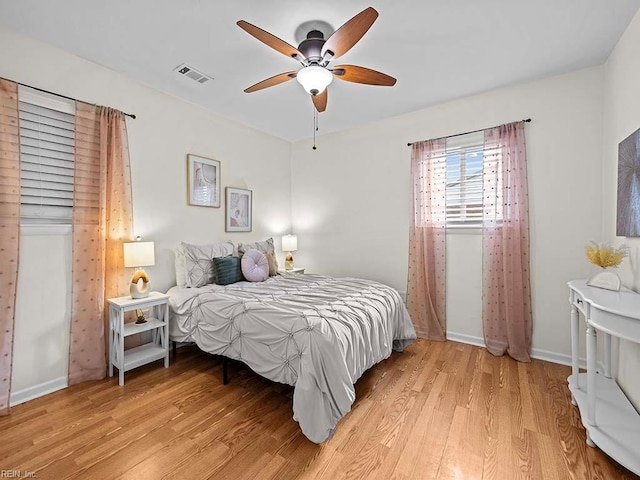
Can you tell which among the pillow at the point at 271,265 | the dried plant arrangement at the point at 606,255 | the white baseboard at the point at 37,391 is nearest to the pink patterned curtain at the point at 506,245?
the dried plant arrangement at the point at 606,255

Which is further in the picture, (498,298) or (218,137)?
(218,137)

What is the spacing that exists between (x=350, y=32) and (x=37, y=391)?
132 inches

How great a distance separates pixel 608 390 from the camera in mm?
1927

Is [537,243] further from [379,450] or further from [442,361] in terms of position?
[379,450]

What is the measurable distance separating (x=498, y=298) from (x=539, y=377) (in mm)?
749

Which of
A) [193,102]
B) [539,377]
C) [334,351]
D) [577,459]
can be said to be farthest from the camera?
[193,102]

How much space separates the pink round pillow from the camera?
3.18 meters

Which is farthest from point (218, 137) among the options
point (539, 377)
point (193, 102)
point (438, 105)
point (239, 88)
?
point (539, 377)

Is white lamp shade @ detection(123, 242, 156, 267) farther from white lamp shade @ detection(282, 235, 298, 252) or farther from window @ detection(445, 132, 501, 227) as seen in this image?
window @ detection(445, 132, 501, 227)

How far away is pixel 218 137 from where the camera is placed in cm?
355

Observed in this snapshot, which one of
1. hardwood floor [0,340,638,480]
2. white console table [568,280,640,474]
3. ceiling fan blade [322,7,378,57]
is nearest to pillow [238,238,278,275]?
hardwood floor [0,340,638,480]

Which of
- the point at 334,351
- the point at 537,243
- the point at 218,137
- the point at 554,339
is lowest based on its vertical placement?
the point at 554,339

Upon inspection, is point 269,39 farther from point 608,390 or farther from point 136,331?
point 608,390

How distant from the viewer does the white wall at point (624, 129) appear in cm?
183
